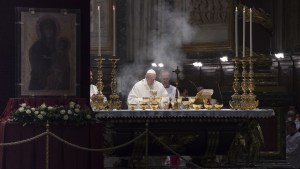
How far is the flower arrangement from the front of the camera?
12.7 m

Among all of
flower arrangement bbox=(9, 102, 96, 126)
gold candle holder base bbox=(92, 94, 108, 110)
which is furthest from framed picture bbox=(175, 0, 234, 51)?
flower arrangement bbox=(9, 102, 96, 126)

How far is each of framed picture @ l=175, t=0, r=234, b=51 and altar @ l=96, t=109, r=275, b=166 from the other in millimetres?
6473

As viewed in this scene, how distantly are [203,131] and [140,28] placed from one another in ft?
28.1

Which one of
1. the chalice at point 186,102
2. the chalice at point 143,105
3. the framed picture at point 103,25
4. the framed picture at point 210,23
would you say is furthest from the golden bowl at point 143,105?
the framed picture at point 103,25

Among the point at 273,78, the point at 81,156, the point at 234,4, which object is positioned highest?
the point at 234,4

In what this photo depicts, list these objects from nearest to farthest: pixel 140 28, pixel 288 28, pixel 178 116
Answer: pixel 178 116 < pixel 288 28 < pixel 140 28

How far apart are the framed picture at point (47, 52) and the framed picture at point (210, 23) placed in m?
7.98

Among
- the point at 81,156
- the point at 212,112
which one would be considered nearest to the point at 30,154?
the point at 81,156

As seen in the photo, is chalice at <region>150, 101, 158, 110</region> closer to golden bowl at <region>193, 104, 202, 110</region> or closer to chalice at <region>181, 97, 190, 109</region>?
chalice at <region>181, 97, 190, 109</region>

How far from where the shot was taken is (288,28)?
21.2 meters

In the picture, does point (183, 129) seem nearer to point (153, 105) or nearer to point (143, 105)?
point (153, 105)

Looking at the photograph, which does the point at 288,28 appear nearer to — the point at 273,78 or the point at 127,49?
the point at 273,78

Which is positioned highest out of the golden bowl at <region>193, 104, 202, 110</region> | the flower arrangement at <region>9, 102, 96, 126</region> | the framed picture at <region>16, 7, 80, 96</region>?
the framed picture at <region>16, 7, 80, 96</region>

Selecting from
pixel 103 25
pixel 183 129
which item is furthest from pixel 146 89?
pixel 103 25
